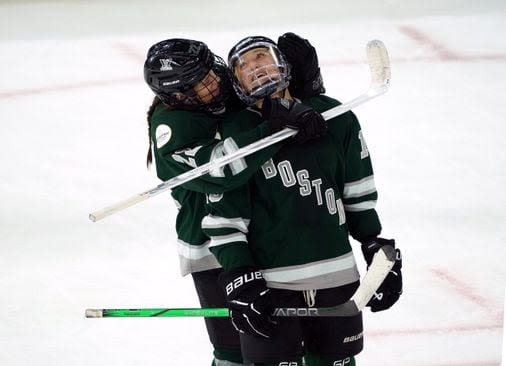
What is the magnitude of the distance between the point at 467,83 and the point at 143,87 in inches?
58.7

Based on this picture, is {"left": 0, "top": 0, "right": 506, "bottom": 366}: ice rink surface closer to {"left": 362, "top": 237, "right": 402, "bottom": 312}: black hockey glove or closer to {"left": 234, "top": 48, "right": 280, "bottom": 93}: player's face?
{"left": 362, "top": 237, "right": 402, "bottom": 312}: black hockey glove

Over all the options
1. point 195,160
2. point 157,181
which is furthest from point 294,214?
point 157,181

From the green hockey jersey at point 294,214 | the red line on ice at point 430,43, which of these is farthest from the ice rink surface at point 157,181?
the green hockey jersey at point 294,214

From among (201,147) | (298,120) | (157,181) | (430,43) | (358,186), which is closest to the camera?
(298,120)

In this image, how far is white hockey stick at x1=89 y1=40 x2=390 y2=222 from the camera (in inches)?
108

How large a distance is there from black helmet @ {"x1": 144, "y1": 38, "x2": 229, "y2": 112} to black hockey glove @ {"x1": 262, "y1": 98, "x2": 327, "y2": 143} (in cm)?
20

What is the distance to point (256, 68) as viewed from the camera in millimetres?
2812

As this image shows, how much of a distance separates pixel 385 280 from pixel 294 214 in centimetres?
32

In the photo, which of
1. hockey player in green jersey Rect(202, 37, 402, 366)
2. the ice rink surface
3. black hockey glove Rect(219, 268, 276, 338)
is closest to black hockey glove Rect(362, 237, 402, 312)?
hockey player in green jersey Rect(202, 37, 402, 366)

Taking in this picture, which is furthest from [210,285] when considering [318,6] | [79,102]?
[318,6]

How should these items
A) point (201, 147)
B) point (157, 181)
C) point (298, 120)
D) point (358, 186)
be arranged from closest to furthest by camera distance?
point (298, 120)
point (201, 147)
point (358, 186)
point (157, 181)

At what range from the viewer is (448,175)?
15.7 feet

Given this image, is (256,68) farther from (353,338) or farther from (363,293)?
(353,338)

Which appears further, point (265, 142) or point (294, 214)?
point (294, 214)
